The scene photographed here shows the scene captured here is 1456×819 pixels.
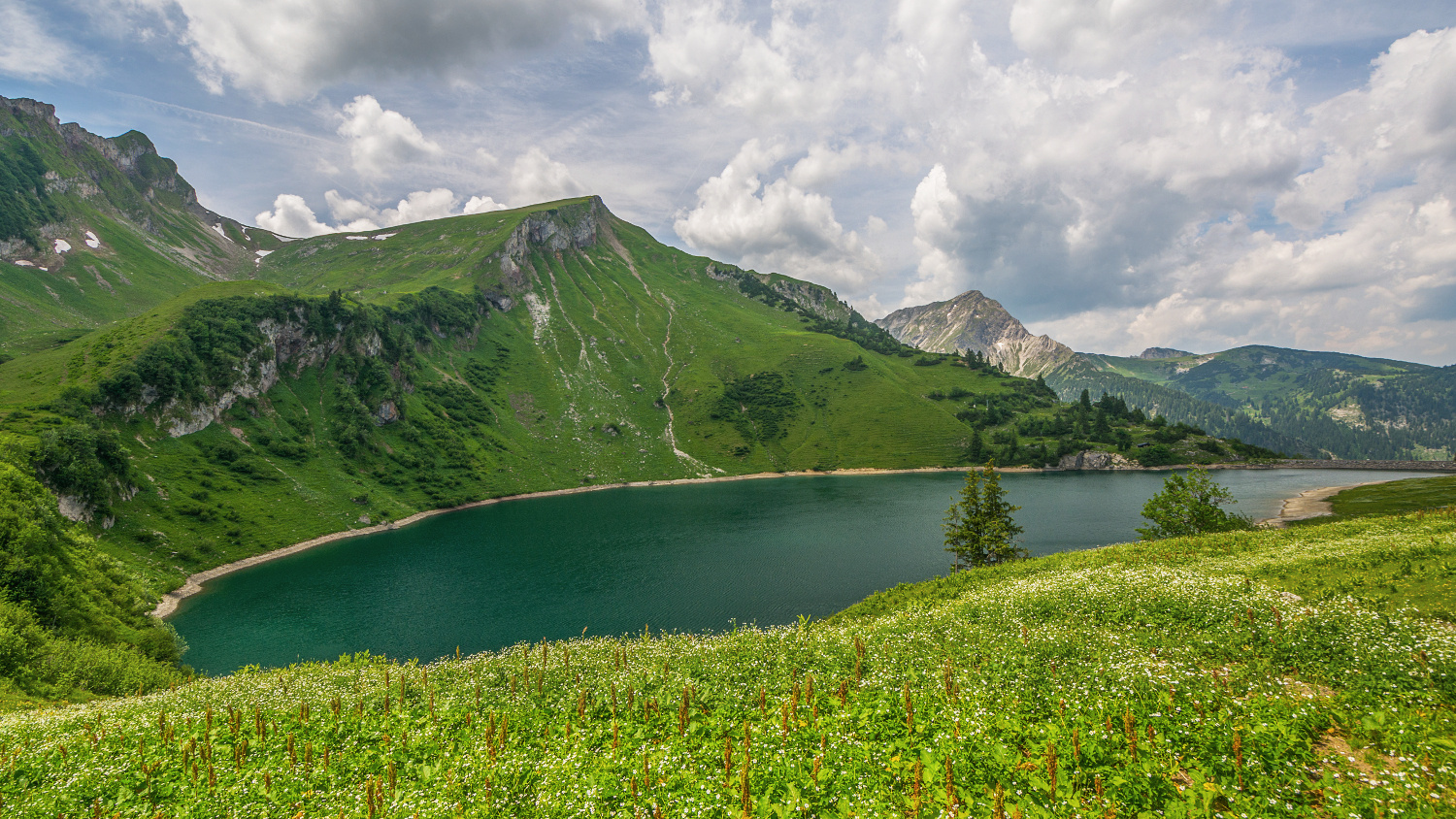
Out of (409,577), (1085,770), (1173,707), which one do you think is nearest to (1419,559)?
(1173,707)

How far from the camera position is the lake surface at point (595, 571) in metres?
60.0

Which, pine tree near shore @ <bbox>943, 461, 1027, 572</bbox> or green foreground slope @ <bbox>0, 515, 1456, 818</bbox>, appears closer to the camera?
green foreground slope @ <bbox>0, 515, 1456, 818</bbox>

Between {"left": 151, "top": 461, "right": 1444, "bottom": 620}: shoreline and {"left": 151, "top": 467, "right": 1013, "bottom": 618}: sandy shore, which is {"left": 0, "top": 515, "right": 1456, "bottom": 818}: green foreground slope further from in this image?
{"left": 151, "top": 467, "right": 1013, "bottom": 618}: sandy shore

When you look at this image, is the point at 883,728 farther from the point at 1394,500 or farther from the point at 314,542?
the point at 1394,500

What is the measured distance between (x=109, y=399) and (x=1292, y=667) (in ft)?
575

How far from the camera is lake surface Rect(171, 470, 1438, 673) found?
5997cm

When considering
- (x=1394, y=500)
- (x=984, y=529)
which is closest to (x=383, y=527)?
(x=984, y=529)

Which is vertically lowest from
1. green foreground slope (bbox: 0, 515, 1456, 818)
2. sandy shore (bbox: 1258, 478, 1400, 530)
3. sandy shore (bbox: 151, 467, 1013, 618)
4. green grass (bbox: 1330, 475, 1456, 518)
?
sandy shore (bbox: 151, 467, 1013, 618)

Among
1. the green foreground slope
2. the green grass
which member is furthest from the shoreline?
the green foreground slope

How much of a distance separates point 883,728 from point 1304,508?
14717 cm

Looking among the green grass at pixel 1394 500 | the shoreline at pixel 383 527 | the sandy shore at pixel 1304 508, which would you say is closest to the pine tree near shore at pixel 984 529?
the sandy shore at pixel 1304 508

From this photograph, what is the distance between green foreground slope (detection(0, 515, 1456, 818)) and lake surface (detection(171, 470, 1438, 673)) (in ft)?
47.7

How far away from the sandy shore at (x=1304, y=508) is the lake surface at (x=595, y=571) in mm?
5259

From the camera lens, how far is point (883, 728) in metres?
13.5
